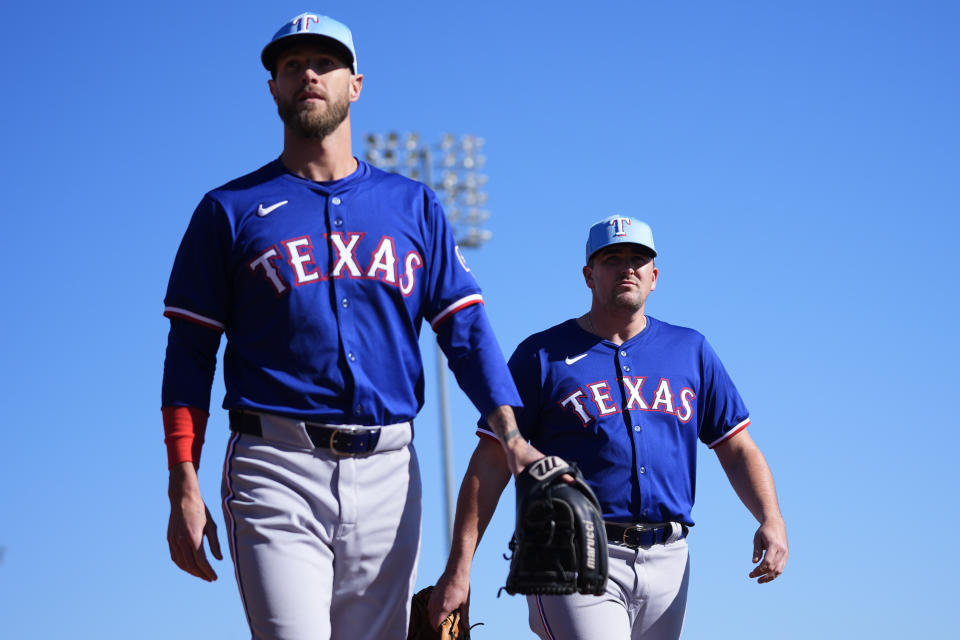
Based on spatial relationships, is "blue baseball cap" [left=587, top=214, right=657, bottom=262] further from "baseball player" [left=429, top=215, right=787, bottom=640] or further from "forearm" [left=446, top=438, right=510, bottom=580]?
"forearm" [left=446, top=438, right=510, bottom=580]

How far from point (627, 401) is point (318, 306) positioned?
8.01 feet

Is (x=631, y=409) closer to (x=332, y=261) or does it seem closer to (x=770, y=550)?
(x=770, y=550)

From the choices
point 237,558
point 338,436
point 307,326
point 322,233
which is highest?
point 322,233

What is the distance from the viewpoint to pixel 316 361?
437 centimetres

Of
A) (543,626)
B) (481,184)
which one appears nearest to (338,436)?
(543,626)

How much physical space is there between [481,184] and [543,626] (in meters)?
21.9

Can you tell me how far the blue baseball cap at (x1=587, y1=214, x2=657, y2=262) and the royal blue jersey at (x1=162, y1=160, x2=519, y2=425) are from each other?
7.43ft

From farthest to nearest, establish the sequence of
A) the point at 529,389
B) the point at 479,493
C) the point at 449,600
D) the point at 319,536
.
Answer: the point at 529,389
the point at 479,493
the point at 449,600
the point at 319,536

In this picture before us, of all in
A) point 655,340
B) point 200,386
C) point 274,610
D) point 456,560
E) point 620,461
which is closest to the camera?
point 274,610

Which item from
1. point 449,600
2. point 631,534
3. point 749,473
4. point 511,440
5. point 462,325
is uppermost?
point 462,325

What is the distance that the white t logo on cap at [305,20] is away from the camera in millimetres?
4617

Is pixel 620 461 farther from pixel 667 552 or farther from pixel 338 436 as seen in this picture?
pixel 338 436

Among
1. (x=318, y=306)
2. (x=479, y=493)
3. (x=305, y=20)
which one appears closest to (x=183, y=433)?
(x=318, y=306)

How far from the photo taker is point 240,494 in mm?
4293
